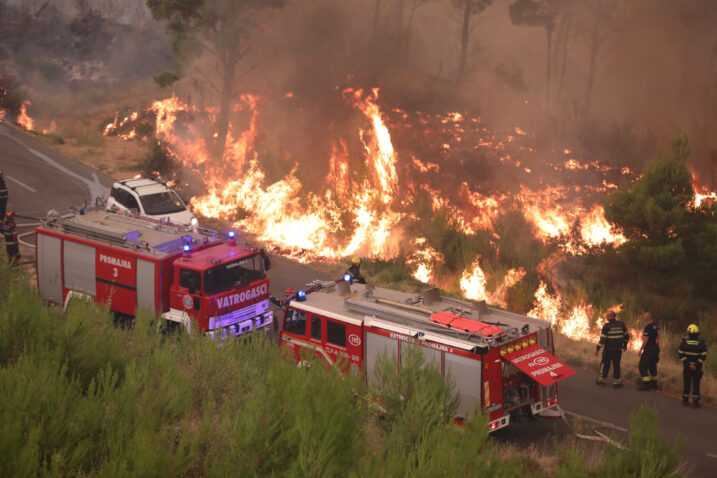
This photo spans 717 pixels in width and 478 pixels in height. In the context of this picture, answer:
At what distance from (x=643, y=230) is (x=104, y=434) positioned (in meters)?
16.2

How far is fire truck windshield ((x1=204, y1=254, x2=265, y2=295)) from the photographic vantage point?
44.0 feet

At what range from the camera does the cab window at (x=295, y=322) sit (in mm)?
12164

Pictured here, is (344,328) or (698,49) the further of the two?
(698,49)

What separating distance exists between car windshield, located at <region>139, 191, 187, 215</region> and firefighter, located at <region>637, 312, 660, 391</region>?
14878mm

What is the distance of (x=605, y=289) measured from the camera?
2003 centimetres

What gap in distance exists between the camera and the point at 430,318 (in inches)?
420

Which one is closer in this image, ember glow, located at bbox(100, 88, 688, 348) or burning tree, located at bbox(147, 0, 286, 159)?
ember glow, located at bbox(100, 88, 688, 348)

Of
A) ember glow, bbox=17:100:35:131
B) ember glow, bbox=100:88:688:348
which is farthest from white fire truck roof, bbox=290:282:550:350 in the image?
ember glow, bbox=17:100:35:131

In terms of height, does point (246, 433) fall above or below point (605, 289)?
above

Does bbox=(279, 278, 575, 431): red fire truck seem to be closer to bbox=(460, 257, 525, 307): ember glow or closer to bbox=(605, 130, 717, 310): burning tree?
bbox=(460, 257, 525, 307): ember glow

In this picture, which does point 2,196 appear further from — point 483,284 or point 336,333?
point 336,333

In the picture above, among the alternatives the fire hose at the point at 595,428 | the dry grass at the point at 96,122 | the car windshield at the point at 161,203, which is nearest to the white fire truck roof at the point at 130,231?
the car windshield at the point at 161,203

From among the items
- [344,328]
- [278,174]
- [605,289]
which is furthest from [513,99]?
[344,328]

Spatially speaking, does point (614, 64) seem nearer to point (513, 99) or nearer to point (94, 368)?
point (513, 99)
